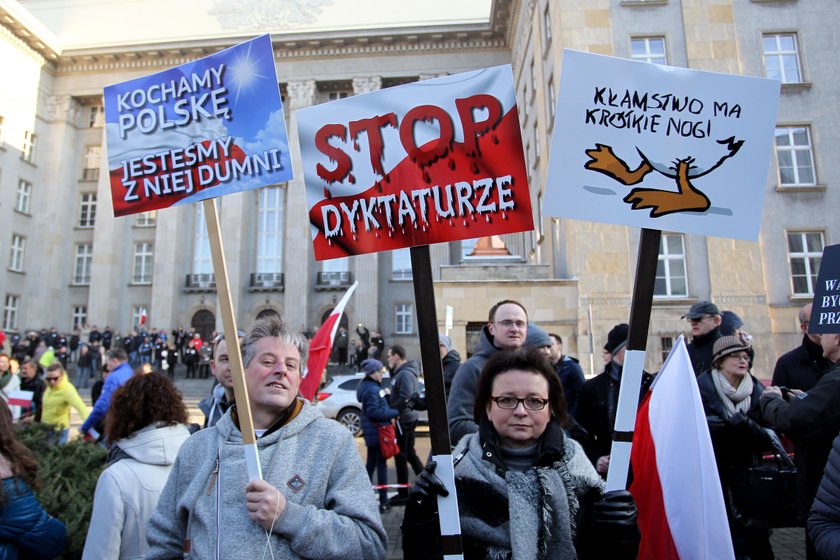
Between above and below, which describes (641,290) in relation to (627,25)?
below

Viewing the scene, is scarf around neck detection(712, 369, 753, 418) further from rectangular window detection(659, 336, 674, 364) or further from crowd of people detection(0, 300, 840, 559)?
rectangular window detection(659, 336, 674, 364)

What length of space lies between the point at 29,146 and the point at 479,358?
3936 centimetres

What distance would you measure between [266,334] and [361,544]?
95cm

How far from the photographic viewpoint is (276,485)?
214 centimetres

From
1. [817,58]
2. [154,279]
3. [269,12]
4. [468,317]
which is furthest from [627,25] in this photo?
[154,279]

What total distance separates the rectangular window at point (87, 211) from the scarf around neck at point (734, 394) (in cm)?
3858

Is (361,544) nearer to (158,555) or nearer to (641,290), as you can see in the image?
(158,555)

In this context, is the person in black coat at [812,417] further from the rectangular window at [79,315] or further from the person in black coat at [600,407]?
the rectangular window at [79,315]

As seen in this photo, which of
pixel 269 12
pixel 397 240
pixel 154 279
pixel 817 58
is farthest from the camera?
pixel 269 12

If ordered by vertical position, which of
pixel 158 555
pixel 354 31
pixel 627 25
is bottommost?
pixel 158 555

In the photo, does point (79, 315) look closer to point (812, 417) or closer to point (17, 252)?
point (17, 252)

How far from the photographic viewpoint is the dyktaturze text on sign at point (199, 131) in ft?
8.68

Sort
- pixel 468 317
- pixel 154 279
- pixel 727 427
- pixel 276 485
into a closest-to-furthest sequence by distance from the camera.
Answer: pixel 276 485 < pixel 727 427 < pixel 468 317 < pixel 154 279

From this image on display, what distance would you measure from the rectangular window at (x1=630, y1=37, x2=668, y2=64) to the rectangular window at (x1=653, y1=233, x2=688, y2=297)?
6061 mm
